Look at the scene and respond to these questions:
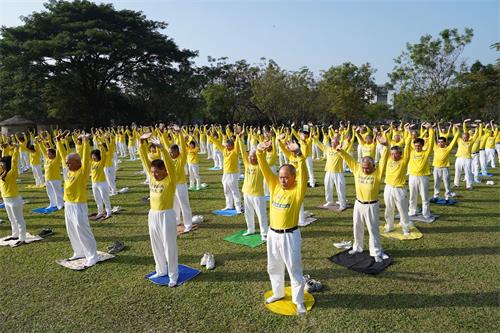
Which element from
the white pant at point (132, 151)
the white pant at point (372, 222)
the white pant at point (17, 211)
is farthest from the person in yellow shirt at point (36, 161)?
the white pant at point (372, 222)

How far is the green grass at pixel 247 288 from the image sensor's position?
5.61 m

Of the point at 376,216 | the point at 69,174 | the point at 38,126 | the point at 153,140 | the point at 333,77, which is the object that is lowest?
the point at 376,216

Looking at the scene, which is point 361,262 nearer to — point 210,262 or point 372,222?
point 372,222

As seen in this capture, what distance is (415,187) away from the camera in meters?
10.3

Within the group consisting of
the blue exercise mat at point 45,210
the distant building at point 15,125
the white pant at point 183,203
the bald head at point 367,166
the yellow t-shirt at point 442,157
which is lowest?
the blue exercise mat at point 45,210

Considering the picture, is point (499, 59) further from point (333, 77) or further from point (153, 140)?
point (153, 140)

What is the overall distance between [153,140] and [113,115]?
41.1 meters

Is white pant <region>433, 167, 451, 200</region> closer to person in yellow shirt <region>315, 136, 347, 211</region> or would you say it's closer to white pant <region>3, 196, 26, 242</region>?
person in yellow shirt <region>315, 136, 347, 211</region>

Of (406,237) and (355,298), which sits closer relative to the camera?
(355,298)

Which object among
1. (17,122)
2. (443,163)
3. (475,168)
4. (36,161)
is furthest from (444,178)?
(17,122)

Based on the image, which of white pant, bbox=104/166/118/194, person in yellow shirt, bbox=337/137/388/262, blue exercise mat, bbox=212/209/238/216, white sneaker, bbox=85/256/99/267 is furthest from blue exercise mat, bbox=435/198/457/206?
white pant, bbox=104/166/118/194

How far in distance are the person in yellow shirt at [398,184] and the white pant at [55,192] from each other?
37.3ft

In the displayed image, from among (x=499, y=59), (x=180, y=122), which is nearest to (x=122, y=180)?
(x=499, y=59)

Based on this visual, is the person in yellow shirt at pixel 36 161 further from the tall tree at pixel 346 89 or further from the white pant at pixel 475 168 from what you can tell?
the tall tree at pixel 346 89
